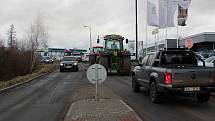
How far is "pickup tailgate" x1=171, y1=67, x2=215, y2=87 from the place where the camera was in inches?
469

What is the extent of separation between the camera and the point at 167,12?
3072 centimetres

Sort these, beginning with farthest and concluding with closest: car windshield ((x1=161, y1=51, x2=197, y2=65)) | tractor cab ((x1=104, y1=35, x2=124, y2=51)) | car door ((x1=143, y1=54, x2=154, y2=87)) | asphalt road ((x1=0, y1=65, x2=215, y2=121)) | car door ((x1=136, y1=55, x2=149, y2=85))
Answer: tractor cab ((x1=104, y1=35, x2=124, y2=51)) → car door ((x1=136, y1=55, x2=149, y2=85)) → car door ((x1=143, y1=54, x2=154, y2=87)) → car windshield ((x1=161, y1=51, x2=197, y2=65)) → asphalt road ((x1=0, y1=65, x2=215, y2=121))

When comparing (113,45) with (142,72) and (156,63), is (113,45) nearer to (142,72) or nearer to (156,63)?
(142,72)

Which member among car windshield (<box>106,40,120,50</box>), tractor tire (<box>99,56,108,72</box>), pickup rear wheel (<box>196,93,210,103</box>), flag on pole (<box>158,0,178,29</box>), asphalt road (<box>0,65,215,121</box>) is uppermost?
flag on pole (<box>158,0,178,29</box>)

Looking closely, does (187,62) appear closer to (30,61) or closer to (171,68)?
(171,68)

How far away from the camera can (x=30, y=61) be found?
3734cm

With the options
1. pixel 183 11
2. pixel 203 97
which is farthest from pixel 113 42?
pixel 203 97

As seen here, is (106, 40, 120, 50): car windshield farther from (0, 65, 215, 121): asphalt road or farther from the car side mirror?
the car side mirror

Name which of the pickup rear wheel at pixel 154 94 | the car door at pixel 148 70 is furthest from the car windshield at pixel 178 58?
the pickup rear wheel at pixel 154 94

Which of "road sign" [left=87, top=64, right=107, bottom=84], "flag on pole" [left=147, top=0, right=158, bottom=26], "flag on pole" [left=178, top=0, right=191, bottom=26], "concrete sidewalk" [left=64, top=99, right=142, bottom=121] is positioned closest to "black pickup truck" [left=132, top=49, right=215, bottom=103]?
"concrete sidewalk" [left=64, top=99, right=142, bottom=121]

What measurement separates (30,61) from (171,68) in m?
26.9

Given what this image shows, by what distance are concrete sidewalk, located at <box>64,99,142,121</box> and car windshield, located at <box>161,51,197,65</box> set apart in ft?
8.16

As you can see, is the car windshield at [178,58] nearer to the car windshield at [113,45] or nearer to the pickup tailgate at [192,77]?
the pickup tailgate at [192,77]

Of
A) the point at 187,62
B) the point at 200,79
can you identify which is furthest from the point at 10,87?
the point at 200,79
